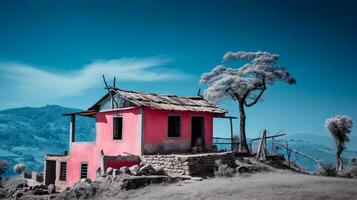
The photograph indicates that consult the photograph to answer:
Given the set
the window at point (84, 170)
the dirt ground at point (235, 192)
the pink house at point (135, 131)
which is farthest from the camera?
the window at point (84, 170)

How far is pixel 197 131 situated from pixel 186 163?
6490mm

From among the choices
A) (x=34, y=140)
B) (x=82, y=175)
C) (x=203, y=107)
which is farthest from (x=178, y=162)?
(x=34, y=140)

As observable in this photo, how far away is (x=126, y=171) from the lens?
14.4 meters

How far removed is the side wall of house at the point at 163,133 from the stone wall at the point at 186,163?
1.31m

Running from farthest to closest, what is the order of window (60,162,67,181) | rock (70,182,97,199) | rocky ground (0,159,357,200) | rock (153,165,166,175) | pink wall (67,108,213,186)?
window (60,162,67,181) → pink wall (67,108,213,186) → rock (153,165,166,175) → rock (70,182,97,199) → rocky ground (0,159,357,200)

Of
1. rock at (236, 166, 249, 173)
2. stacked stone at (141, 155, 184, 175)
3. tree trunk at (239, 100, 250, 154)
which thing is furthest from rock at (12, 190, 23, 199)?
tree trunk at (239, 100, 250, 154)

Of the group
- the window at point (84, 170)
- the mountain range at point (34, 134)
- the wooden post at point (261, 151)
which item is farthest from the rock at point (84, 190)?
the mountain range at point (34, 134)

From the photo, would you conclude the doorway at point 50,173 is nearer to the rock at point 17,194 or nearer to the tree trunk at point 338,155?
the rock at point 17,194

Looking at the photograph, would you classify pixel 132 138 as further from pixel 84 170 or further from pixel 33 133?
pixel 33 133

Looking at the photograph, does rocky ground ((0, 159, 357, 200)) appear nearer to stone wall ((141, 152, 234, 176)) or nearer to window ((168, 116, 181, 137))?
stone wall ((141, 152, 234, 176))

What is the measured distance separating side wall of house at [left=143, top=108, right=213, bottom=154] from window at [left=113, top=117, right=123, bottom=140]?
2475mm

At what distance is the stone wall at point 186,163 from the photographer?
15.1 meters

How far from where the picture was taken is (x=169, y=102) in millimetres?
20078

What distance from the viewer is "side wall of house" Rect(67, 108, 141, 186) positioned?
18.1 metres
